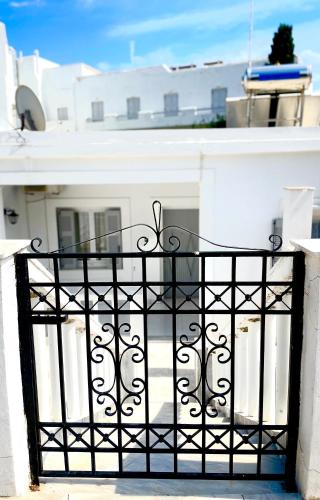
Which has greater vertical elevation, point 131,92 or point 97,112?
point 131,92

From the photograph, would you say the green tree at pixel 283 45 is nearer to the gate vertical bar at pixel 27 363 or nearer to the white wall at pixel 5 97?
the white wall at pixel 5 97

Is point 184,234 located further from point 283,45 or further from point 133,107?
point 133,107

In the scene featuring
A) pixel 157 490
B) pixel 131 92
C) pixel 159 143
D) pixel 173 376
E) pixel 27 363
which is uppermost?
pixel 131 92

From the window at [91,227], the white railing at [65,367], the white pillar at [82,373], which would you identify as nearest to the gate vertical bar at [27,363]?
the white railing at [65,367]

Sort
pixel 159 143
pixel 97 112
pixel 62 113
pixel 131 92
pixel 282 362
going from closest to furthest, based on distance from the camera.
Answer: pixel 282 362, pixel 159 143, pixel 131 92, pixel 97 112, pixel 62 113

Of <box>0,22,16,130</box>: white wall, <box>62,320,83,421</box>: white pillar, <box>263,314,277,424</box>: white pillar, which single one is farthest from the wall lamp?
<box>263,314,277,424</box>: white pillar

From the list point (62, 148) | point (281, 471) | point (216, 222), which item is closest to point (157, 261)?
point (216, 222)

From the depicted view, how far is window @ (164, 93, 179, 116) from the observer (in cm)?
2447

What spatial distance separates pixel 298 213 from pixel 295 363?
44.0 inches

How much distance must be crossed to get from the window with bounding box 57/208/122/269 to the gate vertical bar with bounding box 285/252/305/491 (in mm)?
6712

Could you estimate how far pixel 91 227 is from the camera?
8.66 m

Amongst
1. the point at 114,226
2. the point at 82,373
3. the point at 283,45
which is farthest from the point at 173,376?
the point at 283,45

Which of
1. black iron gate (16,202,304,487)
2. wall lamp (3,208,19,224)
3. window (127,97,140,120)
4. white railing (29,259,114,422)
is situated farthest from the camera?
window (127,97,140,120)

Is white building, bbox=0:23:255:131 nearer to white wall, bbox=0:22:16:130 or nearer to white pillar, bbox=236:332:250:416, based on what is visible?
white wall, bbox=0:22:16:130
